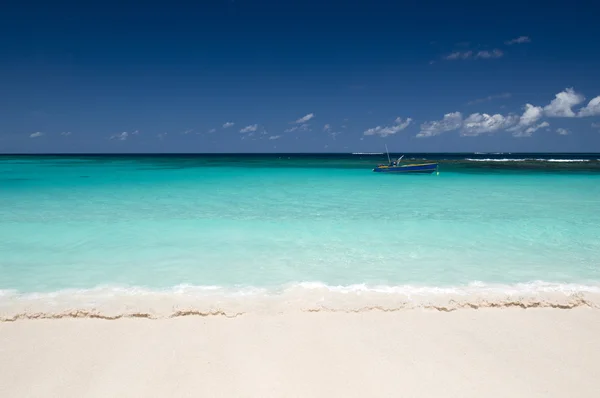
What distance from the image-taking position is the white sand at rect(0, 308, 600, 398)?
101 inches

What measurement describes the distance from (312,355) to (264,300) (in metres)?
1.26

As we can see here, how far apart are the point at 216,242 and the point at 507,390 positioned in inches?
221

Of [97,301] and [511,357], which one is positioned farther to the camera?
[97,301]

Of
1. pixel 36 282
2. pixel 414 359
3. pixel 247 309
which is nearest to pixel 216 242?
pixel 36 282

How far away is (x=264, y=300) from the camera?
161 inches

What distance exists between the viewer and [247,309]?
3.76 metres

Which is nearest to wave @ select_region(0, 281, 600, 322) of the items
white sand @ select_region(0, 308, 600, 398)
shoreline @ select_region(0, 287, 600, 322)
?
shoreline @ select_region(0, 287, 600, 322)

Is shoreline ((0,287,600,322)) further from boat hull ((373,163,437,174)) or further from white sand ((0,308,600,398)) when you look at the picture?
boat hull ((373,163,437,174))

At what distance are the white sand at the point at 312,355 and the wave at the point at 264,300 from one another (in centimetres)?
14

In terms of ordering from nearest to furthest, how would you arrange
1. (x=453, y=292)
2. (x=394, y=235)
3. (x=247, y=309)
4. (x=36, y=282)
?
1. (x=247, y=309)
2. (x=453, y=292)
3. (x=36, y=282)
4. (x=394, y=235)

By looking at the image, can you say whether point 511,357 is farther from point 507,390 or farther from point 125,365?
point 125,365

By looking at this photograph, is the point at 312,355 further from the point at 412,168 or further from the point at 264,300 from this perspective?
the point at 412,168

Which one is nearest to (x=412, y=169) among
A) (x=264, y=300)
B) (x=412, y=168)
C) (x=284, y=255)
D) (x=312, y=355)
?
(x=412, y=168)

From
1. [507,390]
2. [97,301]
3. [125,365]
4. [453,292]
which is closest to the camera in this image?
[507,390]
